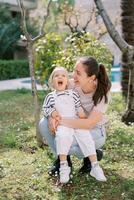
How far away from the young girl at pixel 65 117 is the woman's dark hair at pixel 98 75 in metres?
0.18

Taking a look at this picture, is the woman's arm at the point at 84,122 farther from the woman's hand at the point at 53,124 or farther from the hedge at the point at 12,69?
the hedge at the point at 12,69

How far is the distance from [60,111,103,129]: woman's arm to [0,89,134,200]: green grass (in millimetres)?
553

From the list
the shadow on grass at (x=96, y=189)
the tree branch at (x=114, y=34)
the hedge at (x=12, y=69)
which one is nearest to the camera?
the shadow on grass at (x=96, y=189)

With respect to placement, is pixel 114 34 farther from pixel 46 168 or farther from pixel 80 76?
pixel 46 168

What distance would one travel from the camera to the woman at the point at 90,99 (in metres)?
4.09

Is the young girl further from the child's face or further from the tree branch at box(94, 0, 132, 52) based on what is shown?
the tree branch at box(94, 0, 132, 52)

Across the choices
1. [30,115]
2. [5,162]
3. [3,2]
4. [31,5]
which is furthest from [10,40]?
[5,162]

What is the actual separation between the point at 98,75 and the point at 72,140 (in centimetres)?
65

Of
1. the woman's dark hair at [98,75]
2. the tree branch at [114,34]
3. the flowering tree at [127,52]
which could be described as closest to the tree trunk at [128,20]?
the flowering tree at [127,52]

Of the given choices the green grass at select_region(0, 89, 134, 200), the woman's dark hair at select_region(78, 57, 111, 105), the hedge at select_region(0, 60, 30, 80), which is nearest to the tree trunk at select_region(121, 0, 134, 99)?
the green grass at select_region(0, 89, 134, 200)

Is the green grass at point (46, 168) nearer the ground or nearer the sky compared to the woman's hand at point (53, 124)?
nearer the ground

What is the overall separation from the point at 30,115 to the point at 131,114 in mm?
2146

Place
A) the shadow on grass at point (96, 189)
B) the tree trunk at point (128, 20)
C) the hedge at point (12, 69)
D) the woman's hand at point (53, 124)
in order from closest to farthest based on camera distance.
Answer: the shadow on grass at point (96, 189) → the woman's hand at point (53, 124) → the tree trunk at point (128, 20) → the hedge at point (12, 69)

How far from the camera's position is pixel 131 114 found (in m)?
6.94
